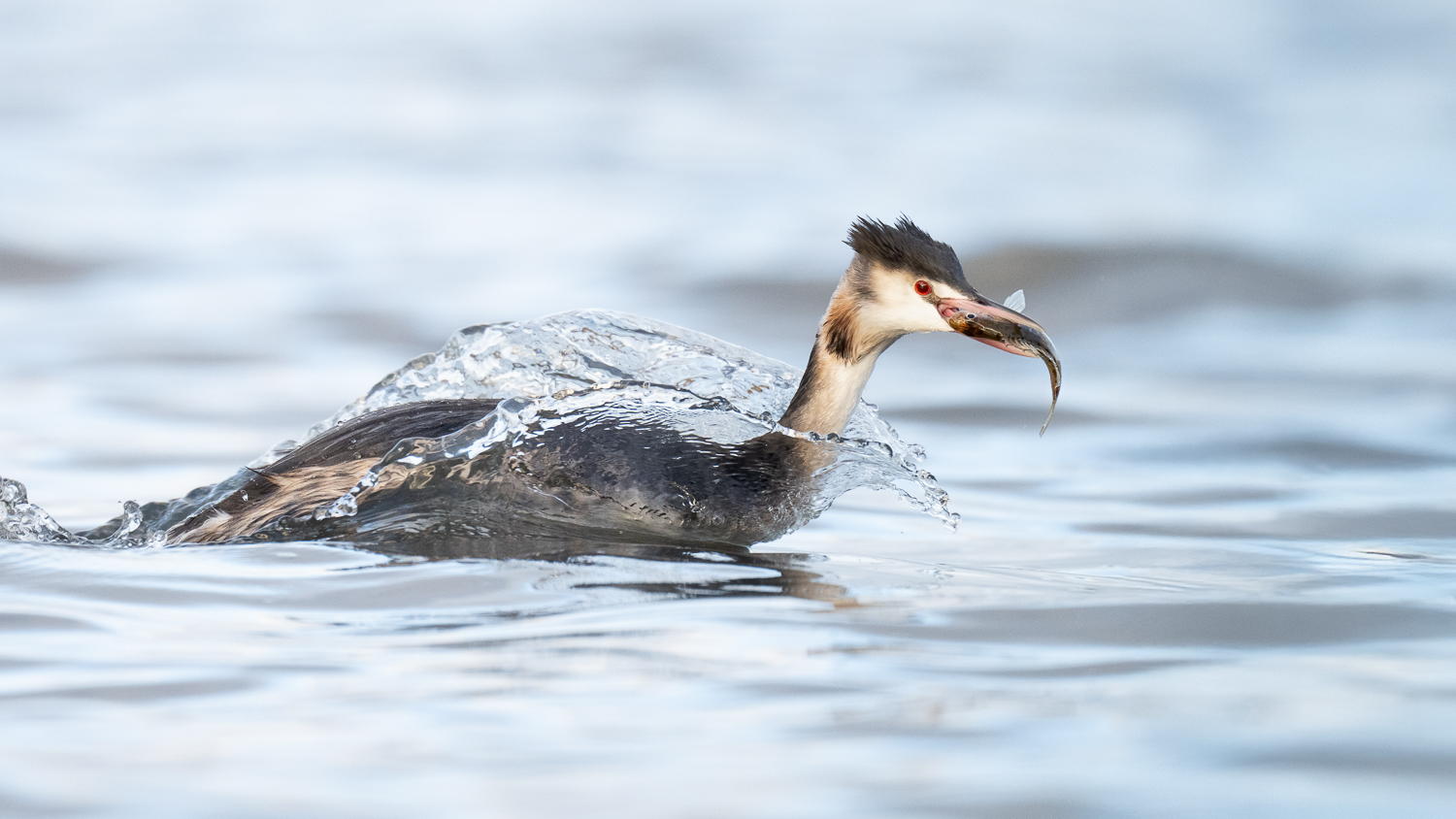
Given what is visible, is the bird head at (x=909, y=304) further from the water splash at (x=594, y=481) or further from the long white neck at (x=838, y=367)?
A: the water splash at (x=594, y=481)

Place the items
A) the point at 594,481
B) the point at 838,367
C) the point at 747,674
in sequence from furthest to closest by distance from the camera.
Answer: the point at 838,367
the point at 594,481
the point at 747,674

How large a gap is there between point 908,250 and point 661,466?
1.01 meters

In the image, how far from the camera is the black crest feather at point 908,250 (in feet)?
15.9

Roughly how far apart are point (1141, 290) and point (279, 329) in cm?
560

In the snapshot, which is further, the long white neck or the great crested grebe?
the long white neck

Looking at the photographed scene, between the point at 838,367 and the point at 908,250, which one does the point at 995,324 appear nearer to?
the point at 908,250

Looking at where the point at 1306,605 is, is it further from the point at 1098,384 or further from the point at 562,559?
the point at 1098,384

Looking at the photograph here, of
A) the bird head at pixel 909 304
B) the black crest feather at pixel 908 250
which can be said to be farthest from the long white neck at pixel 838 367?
the black crest feather at pixel 908 250

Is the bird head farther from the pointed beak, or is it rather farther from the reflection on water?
the reflection on water

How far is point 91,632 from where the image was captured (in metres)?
3.78

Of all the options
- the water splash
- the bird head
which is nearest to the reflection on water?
the water splash

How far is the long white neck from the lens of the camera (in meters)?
5.04

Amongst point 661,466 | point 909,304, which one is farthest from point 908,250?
point 661,466

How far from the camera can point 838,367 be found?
201 inches
